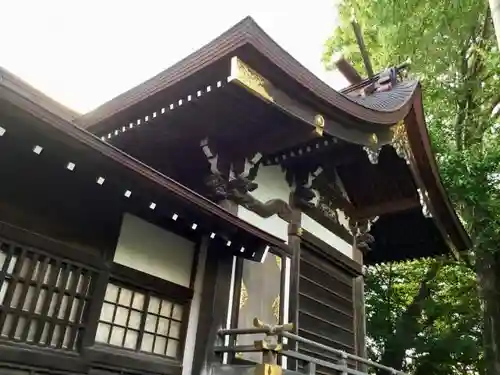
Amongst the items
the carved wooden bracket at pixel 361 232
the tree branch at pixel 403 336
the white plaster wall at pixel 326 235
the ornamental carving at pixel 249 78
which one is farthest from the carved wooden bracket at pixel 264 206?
the tree branch at pixel 403 336

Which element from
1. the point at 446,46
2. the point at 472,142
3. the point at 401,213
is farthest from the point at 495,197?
the point at 446,46

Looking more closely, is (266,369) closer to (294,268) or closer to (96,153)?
(294,268)

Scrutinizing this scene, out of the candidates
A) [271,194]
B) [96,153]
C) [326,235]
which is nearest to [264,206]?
[271,194]

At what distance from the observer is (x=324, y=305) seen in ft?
21.2

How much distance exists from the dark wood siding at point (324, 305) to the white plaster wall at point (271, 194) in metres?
0.53

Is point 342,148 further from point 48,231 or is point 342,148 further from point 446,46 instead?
point 446,46

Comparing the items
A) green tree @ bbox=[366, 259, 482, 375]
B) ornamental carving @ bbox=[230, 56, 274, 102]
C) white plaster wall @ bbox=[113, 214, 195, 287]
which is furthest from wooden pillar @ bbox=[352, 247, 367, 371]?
green tree @ bbox=[366, 259, 482, 375]

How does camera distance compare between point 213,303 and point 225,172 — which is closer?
point 213,303

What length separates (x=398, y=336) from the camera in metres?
12.3

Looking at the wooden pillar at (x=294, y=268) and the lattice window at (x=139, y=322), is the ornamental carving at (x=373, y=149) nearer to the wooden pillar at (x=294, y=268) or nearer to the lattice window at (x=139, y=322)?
the wooden pillar at (x=294, y=268)

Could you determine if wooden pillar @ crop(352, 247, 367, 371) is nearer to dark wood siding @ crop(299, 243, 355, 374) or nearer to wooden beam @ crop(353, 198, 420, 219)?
dark wood siding @ crop(299, 243, 355, 374)

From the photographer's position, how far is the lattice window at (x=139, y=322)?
4332 millimetres

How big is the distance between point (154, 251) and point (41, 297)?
4.11ft

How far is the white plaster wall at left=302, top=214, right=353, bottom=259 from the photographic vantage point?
22.1ft
